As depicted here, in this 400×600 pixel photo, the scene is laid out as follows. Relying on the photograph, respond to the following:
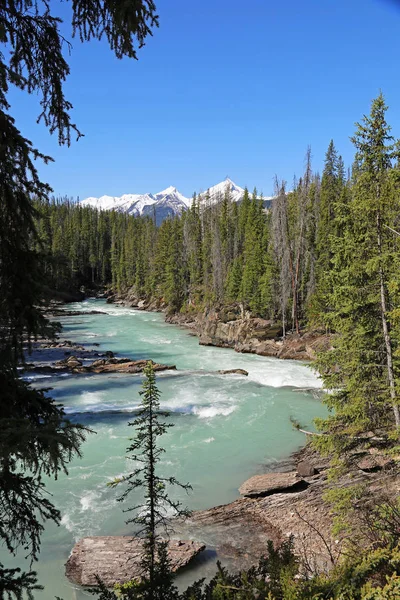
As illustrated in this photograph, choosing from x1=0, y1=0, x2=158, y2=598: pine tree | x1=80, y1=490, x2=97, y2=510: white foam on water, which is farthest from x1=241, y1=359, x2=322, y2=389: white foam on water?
x1=0, y1=0, x2=158, y2=598: pine tree

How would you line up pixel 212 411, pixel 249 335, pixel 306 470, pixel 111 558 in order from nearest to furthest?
pixel 111 558 → pixel 306 470 → pixel 212 411 → pixel 249 335

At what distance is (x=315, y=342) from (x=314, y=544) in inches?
884

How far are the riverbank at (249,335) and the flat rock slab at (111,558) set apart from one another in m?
18.1

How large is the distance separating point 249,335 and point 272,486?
24226 mm

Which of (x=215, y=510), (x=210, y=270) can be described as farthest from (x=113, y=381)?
(x=210, y=270)

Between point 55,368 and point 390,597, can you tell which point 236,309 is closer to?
point 55,368

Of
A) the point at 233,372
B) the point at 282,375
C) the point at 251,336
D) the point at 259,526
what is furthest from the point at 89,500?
the point at 251,336

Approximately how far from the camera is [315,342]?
30172 mm

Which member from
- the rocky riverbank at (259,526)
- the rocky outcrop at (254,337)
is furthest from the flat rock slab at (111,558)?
the rocky outcrop at (254,337)

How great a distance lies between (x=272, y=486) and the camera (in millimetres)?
11039

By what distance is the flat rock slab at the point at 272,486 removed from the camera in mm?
10969

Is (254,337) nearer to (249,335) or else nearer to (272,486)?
(249,335)

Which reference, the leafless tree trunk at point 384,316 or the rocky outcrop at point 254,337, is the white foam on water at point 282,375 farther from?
the leafless tree trunk at point 384,316

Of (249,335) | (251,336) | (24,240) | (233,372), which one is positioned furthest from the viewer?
(249,335)
